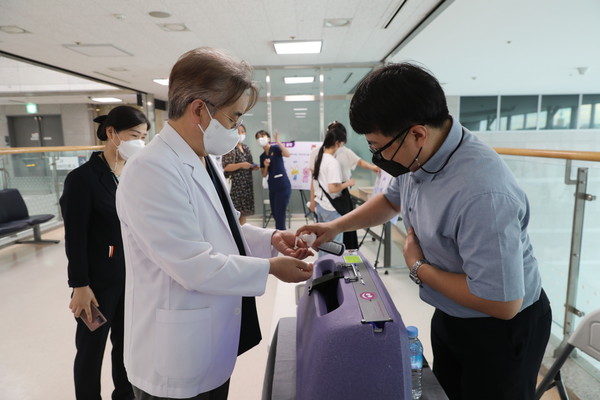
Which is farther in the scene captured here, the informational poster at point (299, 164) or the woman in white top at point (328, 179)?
the informational poster at point (299, 164)

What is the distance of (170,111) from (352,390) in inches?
35.1

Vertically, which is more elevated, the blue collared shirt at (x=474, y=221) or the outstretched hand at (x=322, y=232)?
the blue collared shirt at (x=474, y=221)

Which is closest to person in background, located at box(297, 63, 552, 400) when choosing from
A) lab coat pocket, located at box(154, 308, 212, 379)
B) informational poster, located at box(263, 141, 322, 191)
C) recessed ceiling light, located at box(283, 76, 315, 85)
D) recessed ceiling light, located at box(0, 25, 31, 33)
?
lab coat pocket, located at box(154, 308, 212, 379)

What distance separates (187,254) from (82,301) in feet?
3.31

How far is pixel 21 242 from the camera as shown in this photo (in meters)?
5.15

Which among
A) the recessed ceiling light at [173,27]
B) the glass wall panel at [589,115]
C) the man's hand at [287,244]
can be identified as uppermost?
the recessed ceiling light at [173,27]

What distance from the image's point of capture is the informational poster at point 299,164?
6379 mm

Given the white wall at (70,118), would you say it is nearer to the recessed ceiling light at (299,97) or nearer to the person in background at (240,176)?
the recessed ceiling light at (299,97)

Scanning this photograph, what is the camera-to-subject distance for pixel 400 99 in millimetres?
868

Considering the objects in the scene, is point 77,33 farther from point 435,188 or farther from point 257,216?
point 435,188

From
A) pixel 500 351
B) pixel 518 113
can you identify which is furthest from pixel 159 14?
pixel 518 113

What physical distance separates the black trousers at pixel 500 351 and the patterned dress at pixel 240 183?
13.4 feet

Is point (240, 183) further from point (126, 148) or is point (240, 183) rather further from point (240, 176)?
point (126, 148)

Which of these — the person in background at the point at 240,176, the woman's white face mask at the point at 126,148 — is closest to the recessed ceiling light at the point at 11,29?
the person in background at the point at 240,176
